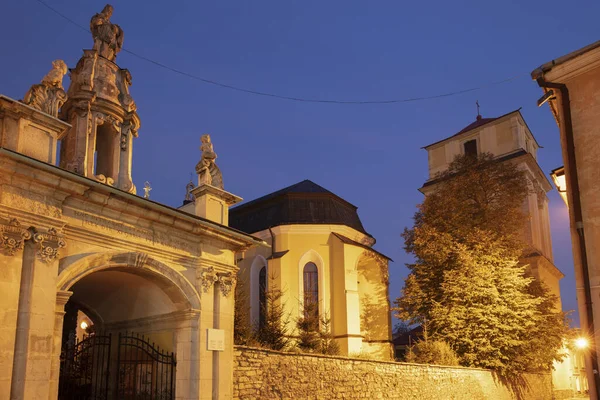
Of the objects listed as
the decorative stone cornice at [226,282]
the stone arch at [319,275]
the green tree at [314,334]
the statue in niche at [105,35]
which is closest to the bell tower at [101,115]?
the statue in niche at [105,35]

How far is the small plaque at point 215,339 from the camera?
12.5 m

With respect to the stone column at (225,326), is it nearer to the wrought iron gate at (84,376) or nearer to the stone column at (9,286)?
the wrought iron gate at (84,376)

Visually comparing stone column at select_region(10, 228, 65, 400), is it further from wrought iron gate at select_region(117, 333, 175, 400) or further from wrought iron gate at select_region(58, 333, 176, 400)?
wrought iron gate at select_region(117, 333, 175, 400)

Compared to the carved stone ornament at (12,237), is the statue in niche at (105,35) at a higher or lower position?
higher

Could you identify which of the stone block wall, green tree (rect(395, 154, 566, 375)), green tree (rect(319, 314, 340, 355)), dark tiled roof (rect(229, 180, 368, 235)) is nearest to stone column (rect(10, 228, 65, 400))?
the stone block wall

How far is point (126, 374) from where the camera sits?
1351 cm

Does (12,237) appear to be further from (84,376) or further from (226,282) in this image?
(84,376)

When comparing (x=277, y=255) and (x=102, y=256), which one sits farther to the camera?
(x=277, y=255)

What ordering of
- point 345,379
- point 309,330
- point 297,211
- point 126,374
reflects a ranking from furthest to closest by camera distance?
point 297,211 < point 309,330 < point 345,379 < point 126,374

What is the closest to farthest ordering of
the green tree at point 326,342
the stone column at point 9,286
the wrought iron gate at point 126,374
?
1. the stone column at point 9,286
2. the wrought iron gate at point 126,374
3. the green tree at point 326,342

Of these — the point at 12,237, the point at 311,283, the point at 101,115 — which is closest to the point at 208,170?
the point at 101,115

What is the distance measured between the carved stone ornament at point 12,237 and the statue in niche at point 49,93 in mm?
2286

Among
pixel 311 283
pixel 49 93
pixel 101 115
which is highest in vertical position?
pixel 101 115

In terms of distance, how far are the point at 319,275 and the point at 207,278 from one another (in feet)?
57.5
